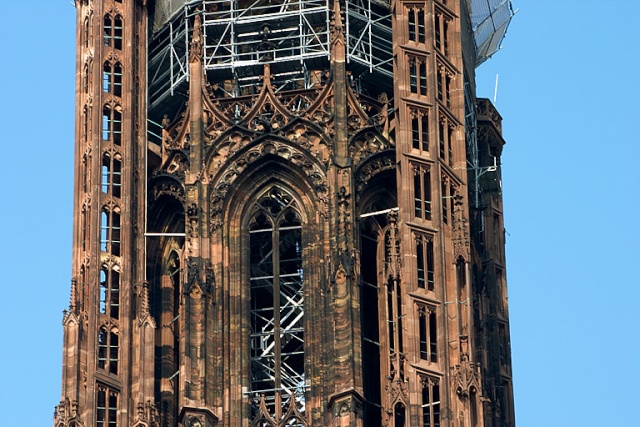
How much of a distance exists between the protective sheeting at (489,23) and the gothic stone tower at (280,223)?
137 inches

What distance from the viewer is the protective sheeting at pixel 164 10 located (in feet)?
262

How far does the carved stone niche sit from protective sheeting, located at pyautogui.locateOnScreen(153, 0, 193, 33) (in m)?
11.4

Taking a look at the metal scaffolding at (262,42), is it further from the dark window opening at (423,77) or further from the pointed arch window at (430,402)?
the pointed arch window at (430,402)

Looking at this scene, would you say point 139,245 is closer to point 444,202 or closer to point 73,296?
point 73,296

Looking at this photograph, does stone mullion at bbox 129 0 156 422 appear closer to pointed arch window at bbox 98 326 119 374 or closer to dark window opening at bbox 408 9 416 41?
pointed arch window at bbox 98 326 119 374

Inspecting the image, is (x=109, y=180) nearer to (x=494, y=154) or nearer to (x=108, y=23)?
(x=108, y=23)

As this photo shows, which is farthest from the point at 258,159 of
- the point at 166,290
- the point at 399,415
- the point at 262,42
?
the point at 399,415

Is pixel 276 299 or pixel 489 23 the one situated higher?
pixel 489 23

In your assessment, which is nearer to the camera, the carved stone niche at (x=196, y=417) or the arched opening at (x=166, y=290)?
the carved stone niche at (x=196, y=417)

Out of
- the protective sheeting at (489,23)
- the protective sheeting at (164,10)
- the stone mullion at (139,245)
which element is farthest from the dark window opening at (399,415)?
the protective sheeting at (489,23)

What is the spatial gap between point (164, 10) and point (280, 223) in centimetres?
692

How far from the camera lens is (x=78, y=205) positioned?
7681 centimetres

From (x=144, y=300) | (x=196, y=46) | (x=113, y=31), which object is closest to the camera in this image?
(x=144, y=300)

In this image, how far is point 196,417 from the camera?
73312mm
